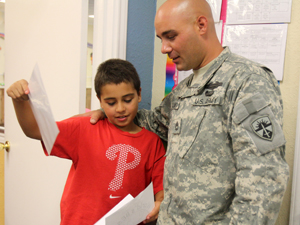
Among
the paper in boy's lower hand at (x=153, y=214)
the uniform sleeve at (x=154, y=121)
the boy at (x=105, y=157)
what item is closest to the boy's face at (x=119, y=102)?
the boy at (x=105, y=157)

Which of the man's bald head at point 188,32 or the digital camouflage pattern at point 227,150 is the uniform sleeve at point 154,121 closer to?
the digital camouflage pattern at point 227,150

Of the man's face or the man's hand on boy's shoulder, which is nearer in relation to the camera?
the man's face

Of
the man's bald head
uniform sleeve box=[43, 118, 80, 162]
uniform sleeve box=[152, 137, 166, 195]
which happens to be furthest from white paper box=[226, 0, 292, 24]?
uniform sleeve box=[43, 118, 80, 162]

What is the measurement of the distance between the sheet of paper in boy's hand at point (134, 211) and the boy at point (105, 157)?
0.39ft

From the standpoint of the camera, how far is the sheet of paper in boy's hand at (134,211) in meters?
0.75

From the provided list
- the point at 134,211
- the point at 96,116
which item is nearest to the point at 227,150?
the point at 134,211

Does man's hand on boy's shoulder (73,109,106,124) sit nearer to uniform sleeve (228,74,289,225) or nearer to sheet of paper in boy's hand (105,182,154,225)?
sheet of paper in boy's hand (105,182,154,225)

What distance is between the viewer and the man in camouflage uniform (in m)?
0.64

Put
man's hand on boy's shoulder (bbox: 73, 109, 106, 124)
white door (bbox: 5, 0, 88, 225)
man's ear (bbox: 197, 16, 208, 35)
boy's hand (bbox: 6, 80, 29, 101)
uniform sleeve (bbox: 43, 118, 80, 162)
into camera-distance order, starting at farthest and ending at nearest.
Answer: white door (bbox: 5, 0, 88, 225) → man's hand on boy's shoulder (bbox: 73, 109, 106, 124) → uniform sleeve (bbox: 43, 118, 80, 162) → man's ear (bbox: 197, 16, 208, 35) → boy's hand (bbox: 6, 80, 29, 101)

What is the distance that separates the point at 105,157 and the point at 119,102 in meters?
0.22

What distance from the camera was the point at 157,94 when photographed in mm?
1387

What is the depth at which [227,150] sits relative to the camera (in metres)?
0.74

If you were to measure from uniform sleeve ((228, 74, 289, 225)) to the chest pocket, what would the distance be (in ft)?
0.41

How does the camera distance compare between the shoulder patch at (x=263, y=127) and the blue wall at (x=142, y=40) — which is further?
the blue wall at (x=142, y=40)
